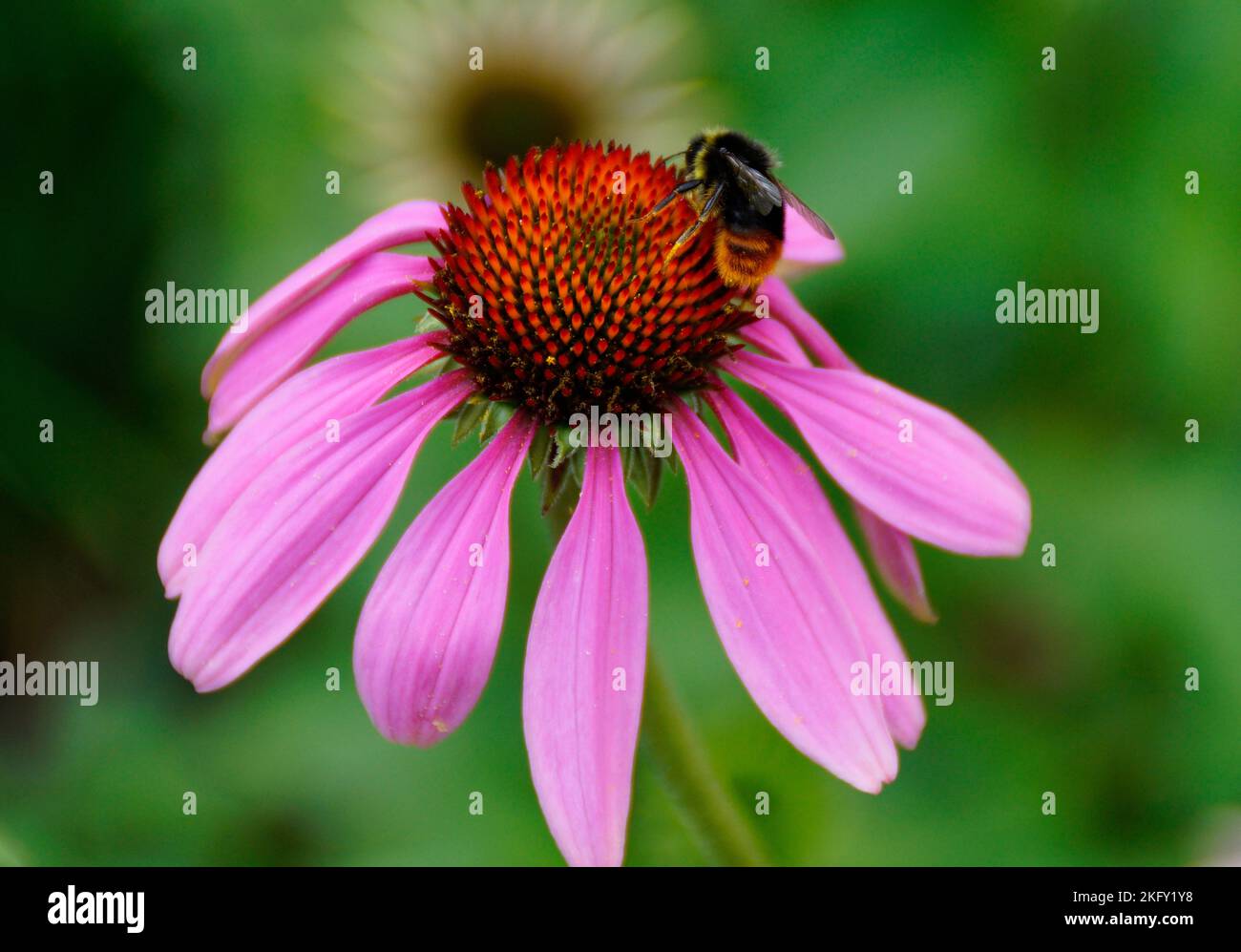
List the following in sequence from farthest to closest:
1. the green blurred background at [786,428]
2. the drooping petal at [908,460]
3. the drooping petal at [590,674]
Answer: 1. the green blurred background at [786,428]
2. the drooping petal at [908,460]
3. the drooping petal at [590,674]

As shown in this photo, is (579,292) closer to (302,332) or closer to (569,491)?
(569,491)

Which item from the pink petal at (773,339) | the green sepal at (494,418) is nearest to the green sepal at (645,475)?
the green sepal at (494,418)

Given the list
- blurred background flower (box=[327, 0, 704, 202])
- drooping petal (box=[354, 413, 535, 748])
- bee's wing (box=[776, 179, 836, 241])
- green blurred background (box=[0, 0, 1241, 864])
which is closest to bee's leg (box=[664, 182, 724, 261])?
bee's wing (box=[776, 179, 836, 241])

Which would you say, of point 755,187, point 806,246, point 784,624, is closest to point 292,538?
point 784,624

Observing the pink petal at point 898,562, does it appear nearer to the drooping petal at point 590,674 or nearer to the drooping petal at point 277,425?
the drooping petal at point 590,674

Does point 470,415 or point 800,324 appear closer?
point 470,415

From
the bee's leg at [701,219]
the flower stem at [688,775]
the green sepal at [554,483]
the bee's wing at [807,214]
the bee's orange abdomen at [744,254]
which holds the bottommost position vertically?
the flower stem at [688,775]
